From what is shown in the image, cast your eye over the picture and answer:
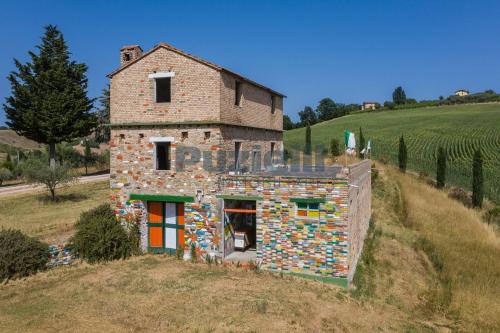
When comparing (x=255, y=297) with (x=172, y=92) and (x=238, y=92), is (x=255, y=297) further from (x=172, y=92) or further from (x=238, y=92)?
(x=238, y=92)

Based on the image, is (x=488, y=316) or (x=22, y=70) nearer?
(x=488, y=316)

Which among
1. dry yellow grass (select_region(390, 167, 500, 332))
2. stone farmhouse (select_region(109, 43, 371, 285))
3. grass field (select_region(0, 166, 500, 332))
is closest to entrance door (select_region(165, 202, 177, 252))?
stone farmhouse (select_region(109, 43, 371, 285))

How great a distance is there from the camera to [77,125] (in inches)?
1298

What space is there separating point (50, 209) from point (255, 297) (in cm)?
1765

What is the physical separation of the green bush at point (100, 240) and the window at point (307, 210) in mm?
6997

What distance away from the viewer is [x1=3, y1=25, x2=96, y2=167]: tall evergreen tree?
1257 inches

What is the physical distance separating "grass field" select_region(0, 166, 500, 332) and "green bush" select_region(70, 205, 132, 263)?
1.68 ft

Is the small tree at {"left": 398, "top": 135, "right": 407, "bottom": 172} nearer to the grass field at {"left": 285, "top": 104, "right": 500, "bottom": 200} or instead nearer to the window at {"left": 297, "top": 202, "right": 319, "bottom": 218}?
the grass field at {"left": 285, "top": 104, "right": 500, "bottom": 200}

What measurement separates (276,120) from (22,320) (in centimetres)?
1533

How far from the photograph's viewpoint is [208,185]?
14016mm

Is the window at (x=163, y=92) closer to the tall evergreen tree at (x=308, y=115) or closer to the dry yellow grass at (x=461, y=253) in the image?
the dry yellow grass at (x=461, y=253)

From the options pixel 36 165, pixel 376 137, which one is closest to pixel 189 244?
pixel 36 165

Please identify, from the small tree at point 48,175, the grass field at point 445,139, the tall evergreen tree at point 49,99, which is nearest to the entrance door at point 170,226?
the small tree at point 48,175

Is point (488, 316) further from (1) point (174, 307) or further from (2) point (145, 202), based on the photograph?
(2) point (145, 202)
